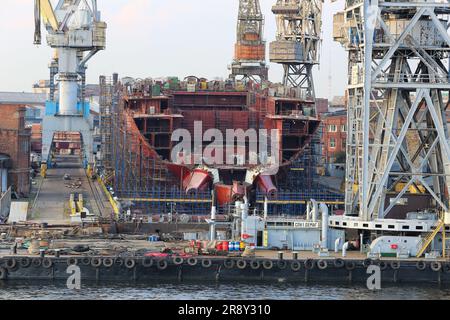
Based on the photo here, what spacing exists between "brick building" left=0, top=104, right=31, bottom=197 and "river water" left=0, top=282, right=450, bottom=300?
29790mm

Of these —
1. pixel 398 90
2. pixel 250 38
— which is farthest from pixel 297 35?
pixel 398 90

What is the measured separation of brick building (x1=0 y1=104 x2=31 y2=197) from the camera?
9538 cm

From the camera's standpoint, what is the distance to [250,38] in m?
132

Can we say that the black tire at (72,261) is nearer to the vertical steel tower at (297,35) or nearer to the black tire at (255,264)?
the black tire at (255,264)

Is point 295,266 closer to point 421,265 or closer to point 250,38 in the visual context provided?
point 421,265

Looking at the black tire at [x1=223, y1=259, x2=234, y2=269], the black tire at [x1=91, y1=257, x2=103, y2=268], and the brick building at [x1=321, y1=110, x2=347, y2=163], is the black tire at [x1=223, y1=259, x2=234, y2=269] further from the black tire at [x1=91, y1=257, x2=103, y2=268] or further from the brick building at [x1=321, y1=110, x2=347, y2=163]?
the brick building at [x1=321, y1=110, x2=347, y2=163]

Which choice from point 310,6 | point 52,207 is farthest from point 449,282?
point 310,6

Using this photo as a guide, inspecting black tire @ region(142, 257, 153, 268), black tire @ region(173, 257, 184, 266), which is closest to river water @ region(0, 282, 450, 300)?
black tire @ region(173, 257, 184, 266)

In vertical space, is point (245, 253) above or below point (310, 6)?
below

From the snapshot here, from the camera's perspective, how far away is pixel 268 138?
10562 cm

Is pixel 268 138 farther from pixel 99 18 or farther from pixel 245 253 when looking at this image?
pixel 245 253

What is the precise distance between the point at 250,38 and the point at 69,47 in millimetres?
22555

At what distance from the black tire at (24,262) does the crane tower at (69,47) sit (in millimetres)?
46436

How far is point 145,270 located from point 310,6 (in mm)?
54778
